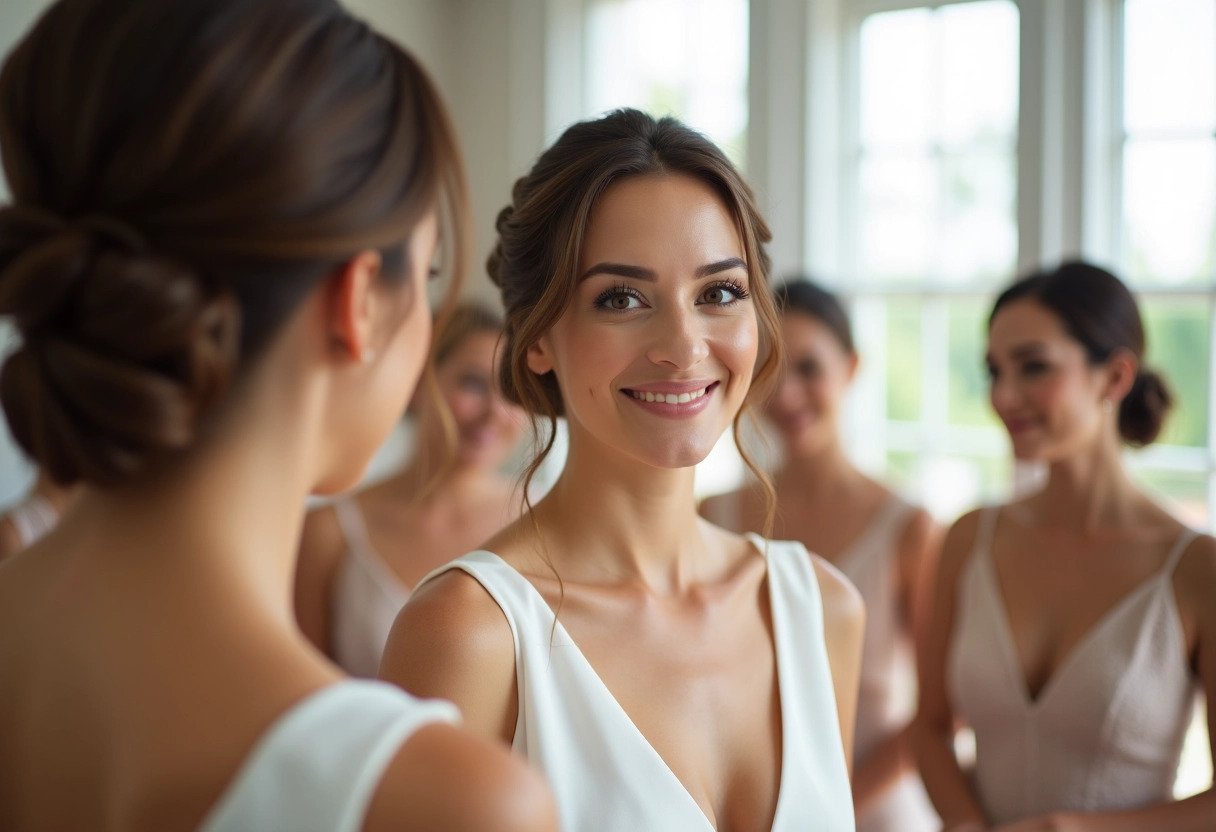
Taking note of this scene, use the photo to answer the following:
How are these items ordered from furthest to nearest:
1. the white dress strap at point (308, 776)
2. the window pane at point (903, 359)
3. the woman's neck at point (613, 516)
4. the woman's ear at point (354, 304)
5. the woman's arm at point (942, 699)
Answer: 1. the window pane at point (903, 359)
2. the woman's arm at point (942, 699)
3. the woman's neck at point (613, 516)
4. the woman's ear at point (354, 304)
5. the white dress strap at point (308, 776)

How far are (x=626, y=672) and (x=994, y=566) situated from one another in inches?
50.4

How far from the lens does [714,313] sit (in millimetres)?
1434

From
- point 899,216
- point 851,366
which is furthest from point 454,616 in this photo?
point 899,216

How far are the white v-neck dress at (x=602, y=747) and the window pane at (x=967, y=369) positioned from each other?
8.65 ft

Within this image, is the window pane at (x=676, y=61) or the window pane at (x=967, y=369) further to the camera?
the window pane at (x=676, y=61)

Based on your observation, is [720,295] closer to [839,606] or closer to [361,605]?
[839,606]

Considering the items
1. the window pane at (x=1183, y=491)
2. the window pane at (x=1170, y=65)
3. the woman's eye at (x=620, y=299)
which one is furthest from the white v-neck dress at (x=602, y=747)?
the window pane at (x=1170, y=65)

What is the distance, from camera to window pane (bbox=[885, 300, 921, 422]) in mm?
3979

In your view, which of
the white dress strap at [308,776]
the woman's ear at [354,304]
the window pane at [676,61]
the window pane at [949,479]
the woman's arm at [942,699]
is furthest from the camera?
the window pane at [676,61]

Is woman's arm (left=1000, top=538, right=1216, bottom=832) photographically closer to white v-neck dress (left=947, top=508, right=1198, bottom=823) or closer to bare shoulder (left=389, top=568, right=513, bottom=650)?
white v-neck dress (left=947, top=508, right=1198, bottom=823)

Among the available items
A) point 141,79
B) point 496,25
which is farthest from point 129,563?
point 496,25

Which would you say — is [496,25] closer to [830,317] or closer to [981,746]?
[830,317]

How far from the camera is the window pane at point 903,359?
13.1 ft

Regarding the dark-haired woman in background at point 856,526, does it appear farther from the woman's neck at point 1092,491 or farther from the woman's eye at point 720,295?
the woman's eye at point 720,295
